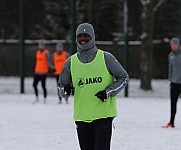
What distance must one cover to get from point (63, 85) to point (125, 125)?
6.27 m

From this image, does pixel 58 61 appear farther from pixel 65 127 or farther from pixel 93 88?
pixel 93 88

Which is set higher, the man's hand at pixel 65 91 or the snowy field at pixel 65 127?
the man's hand at pixel 65 91

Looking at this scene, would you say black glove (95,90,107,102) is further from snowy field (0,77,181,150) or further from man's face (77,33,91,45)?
snowy field (0,77,181,150)

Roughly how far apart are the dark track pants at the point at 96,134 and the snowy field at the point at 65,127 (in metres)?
3.27

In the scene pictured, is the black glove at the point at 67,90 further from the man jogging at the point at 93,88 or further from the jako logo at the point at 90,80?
the jako logo at the point at 90,80

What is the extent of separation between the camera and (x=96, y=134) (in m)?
5.70

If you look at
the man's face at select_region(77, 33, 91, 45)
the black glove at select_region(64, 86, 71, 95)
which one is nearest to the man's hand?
the black glove at select_region(64, 86, 71, 95)

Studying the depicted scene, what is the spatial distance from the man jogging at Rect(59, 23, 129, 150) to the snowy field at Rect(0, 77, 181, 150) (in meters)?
3.35

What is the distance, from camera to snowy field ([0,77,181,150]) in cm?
945

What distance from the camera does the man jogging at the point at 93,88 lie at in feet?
18.8

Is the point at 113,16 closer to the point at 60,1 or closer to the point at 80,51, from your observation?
the point at 60,1

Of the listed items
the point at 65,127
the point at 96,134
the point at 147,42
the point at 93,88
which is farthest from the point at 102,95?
the point at 147,42

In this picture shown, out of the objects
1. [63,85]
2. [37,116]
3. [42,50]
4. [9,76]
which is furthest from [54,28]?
[63,85]

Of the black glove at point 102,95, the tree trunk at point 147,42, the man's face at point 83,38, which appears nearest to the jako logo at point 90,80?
the black glove at point 102,95
